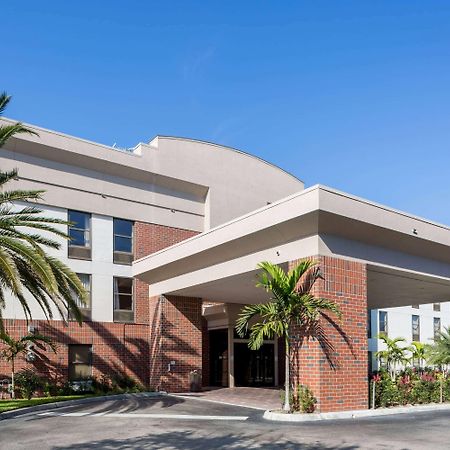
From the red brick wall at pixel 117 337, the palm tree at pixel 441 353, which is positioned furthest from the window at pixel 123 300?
the palm tree at pixel 441 353

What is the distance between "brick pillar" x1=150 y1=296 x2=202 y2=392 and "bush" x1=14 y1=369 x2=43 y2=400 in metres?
4.69

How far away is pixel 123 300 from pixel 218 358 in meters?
6.47

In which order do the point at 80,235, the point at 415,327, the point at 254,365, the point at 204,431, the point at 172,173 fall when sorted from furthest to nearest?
the point at 415,327 < the point at 254,365 < the point at 172,173 < the point at 80,235 < the point at 204,431

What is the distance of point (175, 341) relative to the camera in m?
24.4

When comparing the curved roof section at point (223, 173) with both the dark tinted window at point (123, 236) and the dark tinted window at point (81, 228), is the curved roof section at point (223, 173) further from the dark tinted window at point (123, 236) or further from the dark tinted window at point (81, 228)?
the dark tinted window at point (81, 228)

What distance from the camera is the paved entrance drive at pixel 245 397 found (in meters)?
20.4

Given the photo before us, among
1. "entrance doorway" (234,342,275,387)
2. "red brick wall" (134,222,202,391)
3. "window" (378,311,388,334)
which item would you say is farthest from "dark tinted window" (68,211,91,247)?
"window" (378,311,388,334)

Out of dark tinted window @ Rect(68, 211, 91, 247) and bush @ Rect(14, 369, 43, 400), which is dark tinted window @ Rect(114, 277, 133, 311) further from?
bush @ Rect(14, 369, 43, 400)

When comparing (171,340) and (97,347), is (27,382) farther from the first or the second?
(171,340)

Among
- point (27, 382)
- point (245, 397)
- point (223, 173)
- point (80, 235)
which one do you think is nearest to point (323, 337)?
point (245, 397)

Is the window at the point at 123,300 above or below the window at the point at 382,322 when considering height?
above

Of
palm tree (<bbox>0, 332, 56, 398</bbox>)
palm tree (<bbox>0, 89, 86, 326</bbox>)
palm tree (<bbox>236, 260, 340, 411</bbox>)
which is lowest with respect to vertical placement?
palm tree (<bbox>0, 332, 56, 398</bbox>)

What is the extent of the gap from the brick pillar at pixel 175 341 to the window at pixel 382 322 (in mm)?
25295

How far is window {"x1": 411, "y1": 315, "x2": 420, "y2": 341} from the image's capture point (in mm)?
48812
